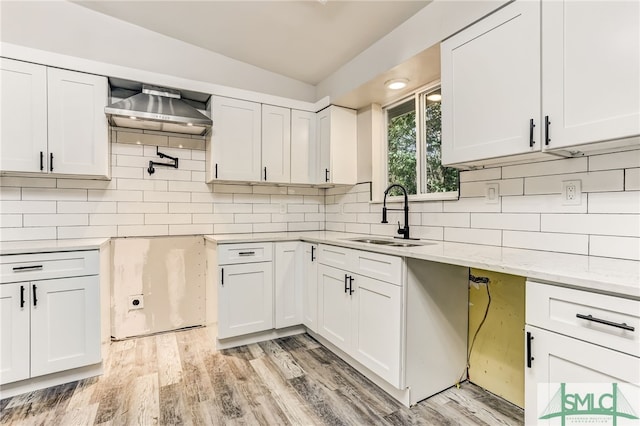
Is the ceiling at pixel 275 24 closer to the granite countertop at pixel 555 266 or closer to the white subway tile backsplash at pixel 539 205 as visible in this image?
the white subway tile backsplash at pixel 539 205

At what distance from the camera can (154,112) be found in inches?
93.4

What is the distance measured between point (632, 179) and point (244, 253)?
242cm

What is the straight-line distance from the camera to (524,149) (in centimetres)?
151

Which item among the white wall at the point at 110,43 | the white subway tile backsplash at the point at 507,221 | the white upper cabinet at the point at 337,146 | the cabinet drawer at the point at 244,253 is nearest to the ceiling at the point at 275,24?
the white wall at the point at 110,43

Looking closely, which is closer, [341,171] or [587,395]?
[587,395]

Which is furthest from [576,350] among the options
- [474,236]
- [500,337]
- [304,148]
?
[304,148]

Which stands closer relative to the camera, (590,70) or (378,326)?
(590,70)

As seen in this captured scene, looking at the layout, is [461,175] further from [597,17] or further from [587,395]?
[587,395]

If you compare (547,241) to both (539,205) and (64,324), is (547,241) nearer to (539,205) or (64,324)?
(539,205)

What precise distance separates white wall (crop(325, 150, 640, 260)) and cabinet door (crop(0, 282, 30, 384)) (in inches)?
106

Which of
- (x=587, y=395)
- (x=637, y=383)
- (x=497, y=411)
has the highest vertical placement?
(x=637, y=383)

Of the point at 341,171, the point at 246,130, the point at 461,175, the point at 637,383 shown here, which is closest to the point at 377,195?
the point at 341,171

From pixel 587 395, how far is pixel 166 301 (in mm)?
2972

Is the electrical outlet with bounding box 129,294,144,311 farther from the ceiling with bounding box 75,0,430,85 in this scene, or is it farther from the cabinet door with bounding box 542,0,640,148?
the cabinet door with bounding box 542,0,640,148
